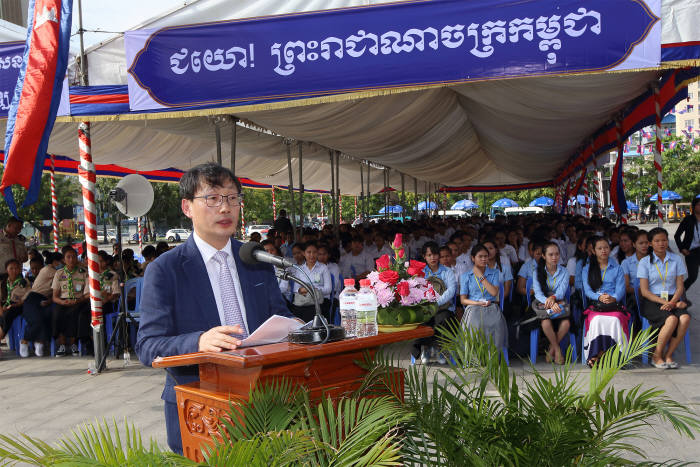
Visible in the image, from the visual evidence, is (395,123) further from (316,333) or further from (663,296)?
(316,333)

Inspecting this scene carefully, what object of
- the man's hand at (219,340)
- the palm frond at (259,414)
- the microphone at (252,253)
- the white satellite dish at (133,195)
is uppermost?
the white satellite dish at (133,195)

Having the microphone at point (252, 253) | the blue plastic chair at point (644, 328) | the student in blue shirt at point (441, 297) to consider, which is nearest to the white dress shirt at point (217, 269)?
the microphone at point (252, 253)

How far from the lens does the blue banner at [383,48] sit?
4.74 metres

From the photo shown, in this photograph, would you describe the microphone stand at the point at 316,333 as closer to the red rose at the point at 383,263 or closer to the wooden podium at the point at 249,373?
the wooden podium at the point at 249,373

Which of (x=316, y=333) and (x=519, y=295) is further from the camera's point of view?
(x=519, y=295)

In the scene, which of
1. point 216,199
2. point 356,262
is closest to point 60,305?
point 356,262

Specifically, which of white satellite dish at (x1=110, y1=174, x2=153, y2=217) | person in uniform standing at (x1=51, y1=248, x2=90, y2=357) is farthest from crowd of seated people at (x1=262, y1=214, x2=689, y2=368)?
person in uniform standing at (x1=51, y1=248, x2=90, y2=357)

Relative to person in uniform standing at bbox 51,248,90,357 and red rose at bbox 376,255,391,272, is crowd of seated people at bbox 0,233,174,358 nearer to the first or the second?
person in uniform standing at bbox 51,248,90,357

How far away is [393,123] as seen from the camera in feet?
28.4

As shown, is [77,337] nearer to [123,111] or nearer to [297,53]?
[123,111]

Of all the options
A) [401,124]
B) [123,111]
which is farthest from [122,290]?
[401,124]

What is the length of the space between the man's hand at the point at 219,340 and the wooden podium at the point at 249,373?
3 cm

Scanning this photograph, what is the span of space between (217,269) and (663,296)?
217 inches

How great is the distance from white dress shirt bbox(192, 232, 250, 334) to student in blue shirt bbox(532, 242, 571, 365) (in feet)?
15.7
